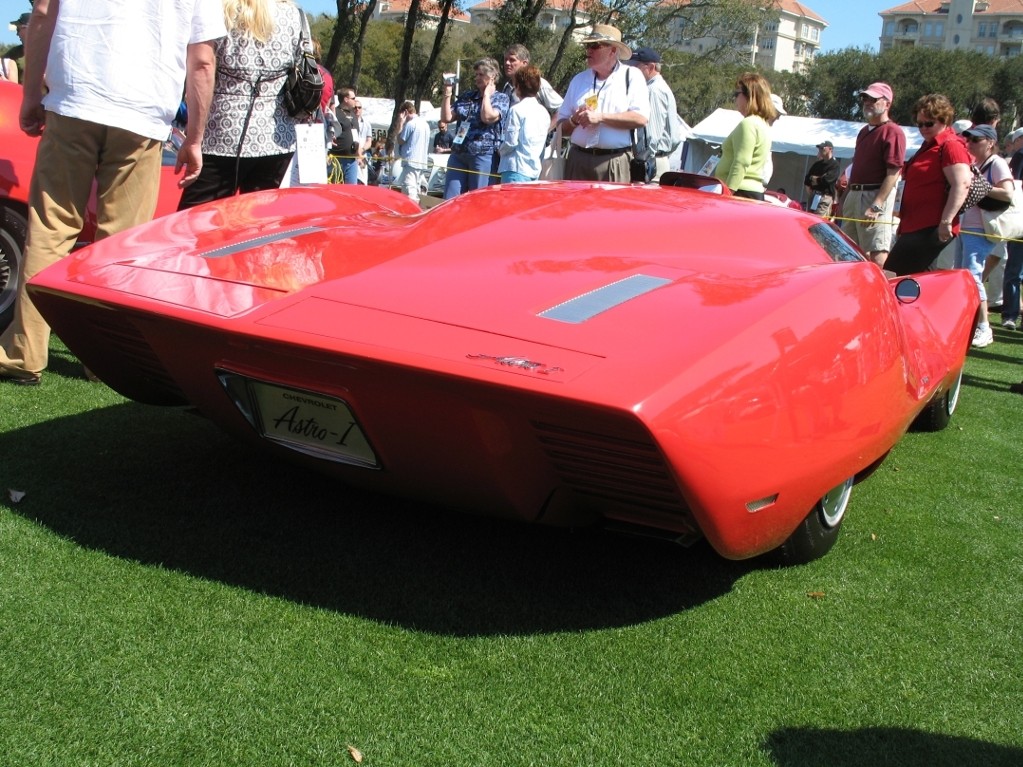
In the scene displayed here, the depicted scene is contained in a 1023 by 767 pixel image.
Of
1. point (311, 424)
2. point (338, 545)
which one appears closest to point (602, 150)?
point (338, 545)

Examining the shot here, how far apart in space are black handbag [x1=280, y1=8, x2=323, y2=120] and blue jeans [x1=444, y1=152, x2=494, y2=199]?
344 centimetres

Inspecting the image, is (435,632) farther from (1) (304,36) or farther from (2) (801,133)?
(2) (801,133)

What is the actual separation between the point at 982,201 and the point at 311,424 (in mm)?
7490

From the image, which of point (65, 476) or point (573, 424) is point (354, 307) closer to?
point (573, 424)

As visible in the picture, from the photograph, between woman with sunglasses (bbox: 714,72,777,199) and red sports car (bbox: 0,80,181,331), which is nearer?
red sports car (bbox: 0,80,181,331)

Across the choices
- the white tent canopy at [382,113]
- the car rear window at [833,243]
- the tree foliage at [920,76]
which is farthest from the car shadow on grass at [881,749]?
the tree foliage at [920,76]

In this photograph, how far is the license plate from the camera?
2584mm

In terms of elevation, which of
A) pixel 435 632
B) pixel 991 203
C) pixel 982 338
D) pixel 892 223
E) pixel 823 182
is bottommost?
pixel 982 338

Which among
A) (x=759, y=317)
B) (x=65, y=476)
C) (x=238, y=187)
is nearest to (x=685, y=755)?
(x=759, y=317)

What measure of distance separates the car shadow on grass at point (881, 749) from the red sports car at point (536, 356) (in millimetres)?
455

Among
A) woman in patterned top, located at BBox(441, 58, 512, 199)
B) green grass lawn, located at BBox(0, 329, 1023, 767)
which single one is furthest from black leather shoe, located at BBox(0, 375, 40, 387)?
woman in patterned top, located at BBox(441, 58, 512, 199)

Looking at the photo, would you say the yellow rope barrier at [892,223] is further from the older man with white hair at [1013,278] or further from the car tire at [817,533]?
the car tire at [817,533]

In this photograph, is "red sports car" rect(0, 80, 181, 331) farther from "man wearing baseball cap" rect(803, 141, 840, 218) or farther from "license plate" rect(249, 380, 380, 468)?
"man wearing baseball cap" rect(803, 141, 840, 218)

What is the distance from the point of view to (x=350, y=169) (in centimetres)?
1355
